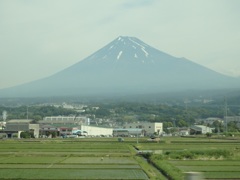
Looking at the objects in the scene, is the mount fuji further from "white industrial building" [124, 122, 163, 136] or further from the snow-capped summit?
"white industrial building" [124, 122, 163, 136]

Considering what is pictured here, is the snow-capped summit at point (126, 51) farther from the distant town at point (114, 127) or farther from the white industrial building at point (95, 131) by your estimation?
the white industrial building at point (95, 131)

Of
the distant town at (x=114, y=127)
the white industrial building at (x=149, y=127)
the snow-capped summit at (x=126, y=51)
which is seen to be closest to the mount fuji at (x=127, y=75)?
the snow-capped summit at (x=126, y=51)

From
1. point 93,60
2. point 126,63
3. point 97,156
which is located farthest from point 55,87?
point 97,156

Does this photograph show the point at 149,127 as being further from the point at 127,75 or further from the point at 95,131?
the point at 127,75

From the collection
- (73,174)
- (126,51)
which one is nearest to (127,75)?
(126,51)

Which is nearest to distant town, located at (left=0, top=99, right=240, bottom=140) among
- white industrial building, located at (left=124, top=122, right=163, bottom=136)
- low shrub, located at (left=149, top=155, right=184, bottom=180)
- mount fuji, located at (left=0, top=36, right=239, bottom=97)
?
white industrial building, located at (left=124, top=122, right=163, bottom=136)

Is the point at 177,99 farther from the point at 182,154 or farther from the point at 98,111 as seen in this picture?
the point at 182,154

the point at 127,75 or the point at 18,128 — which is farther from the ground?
the point at 127,75

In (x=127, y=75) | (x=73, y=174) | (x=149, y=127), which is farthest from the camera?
(x=127, y=75)
